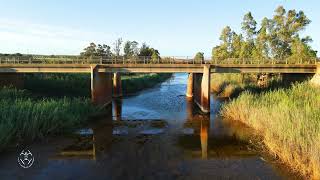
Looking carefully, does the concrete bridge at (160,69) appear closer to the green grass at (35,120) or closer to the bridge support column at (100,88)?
the bridge support column at (100,88)

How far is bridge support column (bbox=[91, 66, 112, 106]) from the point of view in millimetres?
38125

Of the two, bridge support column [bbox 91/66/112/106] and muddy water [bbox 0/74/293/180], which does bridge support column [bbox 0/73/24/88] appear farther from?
muddy water [bbox 0/74/293/180]

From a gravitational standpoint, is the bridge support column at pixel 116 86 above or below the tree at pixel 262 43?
below

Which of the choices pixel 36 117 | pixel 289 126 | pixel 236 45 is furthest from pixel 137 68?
pixel 236 45

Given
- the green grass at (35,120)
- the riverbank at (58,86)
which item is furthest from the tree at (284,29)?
the green grass at (35,120)

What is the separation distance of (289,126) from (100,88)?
26926 millimetres

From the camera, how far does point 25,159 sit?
63.4ft

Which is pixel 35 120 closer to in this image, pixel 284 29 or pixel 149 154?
pixel 149 154

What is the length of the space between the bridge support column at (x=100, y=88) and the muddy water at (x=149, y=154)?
20.1ft

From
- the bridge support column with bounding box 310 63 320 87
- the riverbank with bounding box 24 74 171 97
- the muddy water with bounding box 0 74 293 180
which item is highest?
the bridge support column with bounding box 310 63 320 87

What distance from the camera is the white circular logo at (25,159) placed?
1855 cm

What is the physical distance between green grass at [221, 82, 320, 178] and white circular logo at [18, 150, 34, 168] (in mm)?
16215

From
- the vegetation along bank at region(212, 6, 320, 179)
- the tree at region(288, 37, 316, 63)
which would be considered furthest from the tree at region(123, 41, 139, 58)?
the tree at region(288, 37, 316, 63)

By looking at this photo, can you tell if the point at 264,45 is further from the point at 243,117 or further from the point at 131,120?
the point at 131,120
